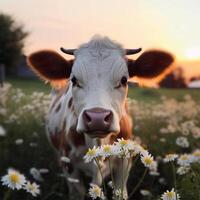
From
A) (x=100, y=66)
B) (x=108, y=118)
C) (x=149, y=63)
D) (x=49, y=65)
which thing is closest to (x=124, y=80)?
(x=100, y=66)

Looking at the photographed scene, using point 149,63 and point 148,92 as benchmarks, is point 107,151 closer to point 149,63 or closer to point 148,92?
point 149,63

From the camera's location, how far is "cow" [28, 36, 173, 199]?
→ 3.43 metres

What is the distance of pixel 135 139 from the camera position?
19.7 feet

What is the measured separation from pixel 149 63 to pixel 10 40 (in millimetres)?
16785

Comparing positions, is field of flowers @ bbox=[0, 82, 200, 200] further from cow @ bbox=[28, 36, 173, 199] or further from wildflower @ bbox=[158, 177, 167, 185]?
cow @ bbox=[28, 36, 173, 199]

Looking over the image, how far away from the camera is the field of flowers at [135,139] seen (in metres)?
5.05

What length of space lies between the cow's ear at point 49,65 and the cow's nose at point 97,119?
112 cm

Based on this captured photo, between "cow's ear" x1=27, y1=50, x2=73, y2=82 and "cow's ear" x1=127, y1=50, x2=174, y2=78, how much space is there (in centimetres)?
55

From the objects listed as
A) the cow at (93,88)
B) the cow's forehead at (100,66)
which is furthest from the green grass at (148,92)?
the cow's forehead at (100,66)

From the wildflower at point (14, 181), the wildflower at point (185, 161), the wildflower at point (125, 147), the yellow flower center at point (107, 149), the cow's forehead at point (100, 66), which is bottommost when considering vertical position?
the wildflower at point (185, 161)

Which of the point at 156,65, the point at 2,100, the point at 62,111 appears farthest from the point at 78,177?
the point at 2,100

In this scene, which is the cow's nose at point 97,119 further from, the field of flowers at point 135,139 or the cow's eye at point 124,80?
the field of flowers at point 135,139

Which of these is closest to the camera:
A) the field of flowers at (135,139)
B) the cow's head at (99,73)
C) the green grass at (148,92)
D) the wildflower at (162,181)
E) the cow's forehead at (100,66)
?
the cow's head at (99,73)

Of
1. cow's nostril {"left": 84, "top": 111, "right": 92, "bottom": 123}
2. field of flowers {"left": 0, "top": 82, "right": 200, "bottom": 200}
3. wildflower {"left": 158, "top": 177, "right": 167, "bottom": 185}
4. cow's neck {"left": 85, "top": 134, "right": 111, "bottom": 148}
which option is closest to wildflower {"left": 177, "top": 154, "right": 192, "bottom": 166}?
cow's nostril {"left": 84, "top": 111, "right": 92, "bottom": 123}
